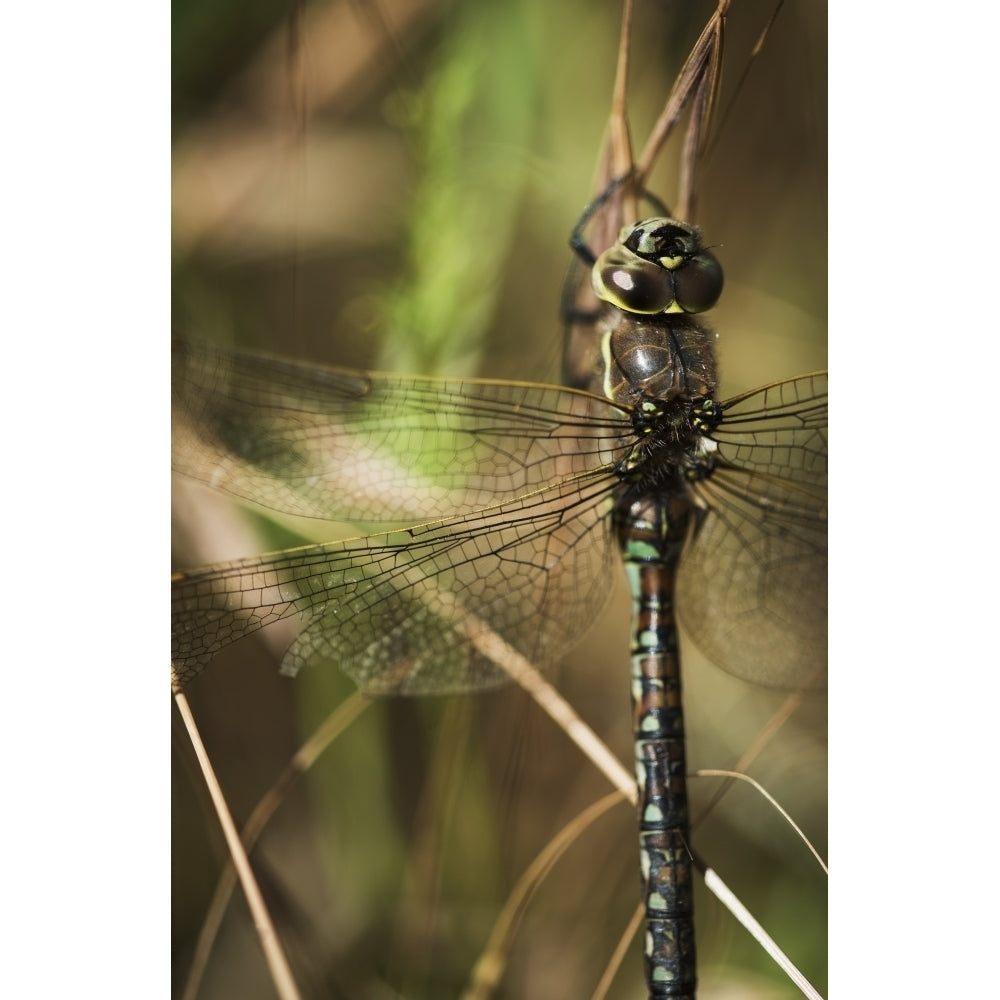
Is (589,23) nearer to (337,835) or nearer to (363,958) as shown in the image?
(337,835)

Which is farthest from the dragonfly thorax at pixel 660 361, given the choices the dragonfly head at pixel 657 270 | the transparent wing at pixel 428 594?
the transparent wing at pixel 428 594

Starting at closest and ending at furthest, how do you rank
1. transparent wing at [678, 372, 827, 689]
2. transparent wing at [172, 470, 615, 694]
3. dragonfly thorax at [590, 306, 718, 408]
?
transparent wing at [172, 470, 615, 694]
dragonfly thorax at [590, 306, 718, 408]
transparent wing at [678, 372, 827, 689]

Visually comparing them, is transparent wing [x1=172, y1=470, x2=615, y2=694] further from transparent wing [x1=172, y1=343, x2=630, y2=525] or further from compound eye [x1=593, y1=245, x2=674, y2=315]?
compound eye [x1=593, y1=245, x2=674, y2=315]

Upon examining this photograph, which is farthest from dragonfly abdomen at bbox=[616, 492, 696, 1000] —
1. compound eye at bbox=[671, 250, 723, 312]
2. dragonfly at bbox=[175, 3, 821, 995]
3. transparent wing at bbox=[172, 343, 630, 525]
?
compound eye at bbox=[671, 250, 723, 312]

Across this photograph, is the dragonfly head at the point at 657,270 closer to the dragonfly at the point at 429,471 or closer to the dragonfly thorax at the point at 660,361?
the dragonfly thorax at the point at 660,361
